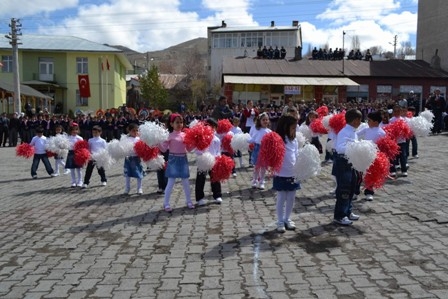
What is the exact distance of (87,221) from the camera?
8.16m

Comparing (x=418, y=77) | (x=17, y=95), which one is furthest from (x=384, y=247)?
(x=418, y=77)

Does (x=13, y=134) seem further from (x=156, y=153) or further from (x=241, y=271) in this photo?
(x=241, y=271)

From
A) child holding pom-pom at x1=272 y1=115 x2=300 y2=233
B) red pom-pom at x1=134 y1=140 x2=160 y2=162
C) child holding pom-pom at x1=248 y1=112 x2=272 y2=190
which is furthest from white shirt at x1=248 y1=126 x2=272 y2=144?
child holding pom-pom at x1=272 y1=115 x2=300 y2=233

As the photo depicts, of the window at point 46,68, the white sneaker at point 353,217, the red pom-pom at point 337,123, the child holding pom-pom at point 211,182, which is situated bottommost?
the white sneaker at point 353,217

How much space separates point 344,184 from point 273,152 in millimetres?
1224

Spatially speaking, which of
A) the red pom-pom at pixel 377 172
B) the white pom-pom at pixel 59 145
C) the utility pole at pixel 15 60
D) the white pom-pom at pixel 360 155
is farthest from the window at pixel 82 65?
the white pom-pom at pixel 360 155

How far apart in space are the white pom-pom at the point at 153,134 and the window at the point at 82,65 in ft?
147

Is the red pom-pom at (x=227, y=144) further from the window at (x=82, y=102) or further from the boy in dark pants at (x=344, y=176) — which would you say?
the window at (x=82, y=102)

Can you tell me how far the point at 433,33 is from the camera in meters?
50.7

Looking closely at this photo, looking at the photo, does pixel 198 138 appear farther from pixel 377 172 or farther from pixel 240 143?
pixel 377 172

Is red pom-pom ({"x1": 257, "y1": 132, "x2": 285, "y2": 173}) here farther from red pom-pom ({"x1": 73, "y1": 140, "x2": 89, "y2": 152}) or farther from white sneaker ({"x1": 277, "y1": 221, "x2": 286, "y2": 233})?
red pom-pom ({"x1": 73, "y1": 140, "x2": 89, "y2": 152})

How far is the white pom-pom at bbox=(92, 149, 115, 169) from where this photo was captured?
1103 centimetres

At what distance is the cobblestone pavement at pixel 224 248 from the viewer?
16.3 feet

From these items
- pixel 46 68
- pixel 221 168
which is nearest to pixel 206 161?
pixel 221 168
